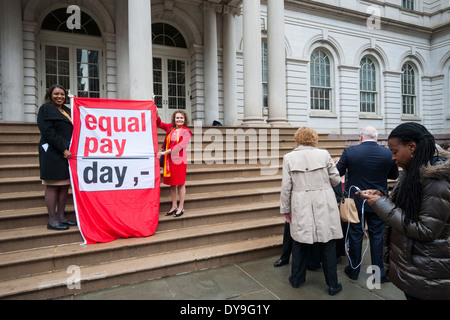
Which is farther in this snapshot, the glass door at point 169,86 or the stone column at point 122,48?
the glass door at point 169,86

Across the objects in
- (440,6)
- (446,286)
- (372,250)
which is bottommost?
(372,250)

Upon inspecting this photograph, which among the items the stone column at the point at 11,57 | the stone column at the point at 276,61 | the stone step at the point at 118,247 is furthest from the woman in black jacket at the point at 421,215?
the stone column at the point at 11,57

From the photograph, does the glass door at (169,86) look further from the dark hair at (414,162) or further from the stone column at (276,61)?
the dark hair at (414,162)

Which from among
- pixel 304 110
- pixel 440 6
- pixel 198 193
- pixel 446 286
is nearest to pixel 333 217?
pixel 446 286

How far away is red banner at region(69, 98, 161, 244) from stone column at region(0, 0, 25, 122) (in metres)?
6.06

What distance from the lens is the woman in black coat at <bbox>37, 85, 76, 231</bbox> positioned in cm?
387

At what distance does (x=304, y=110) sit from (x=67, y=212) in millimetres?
11710

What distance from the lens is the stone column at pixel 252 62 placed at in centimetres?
859

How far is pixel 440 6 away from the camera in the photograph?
1605cm

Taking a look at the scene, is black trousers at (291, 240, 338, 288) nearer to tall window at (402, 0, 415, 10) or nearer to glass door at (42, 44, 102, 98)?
glass door at (42, 44, 102, 98)

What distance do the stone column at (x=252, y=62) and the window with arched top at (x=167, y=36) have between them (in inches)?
149

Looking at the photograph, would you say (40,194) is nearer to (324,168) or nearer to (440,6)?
(324,168)

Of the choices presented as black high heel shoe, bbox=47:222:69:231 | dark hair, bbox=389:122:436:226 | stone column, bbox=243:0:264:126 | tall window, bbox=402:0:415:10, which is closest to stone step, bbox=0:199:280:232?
black high heel shoe, bbox=47:222:69:231

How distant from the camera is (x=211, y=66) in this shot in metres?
11.3
